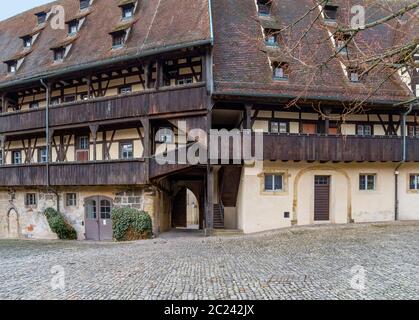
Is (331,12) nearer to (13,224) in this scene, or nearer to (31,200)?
(31,200)

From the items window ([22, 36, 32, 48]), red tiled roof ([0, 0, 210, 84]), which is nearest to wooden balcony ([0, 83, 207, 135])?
red tiled roof ([0, 0, 210, 84])

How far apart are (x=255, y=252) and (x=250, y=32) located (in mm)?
11071

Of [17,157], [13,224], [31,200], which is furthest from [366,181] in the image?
[17,157]

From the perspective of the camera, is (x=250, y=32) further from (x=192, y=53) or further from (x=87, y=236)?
(x=87, y=236)

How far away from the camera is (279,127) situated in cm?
1511

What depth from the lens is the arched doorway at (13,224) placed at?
18938mm

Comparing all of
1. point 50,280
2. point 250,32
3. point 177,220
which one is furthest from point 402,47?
point 177,220

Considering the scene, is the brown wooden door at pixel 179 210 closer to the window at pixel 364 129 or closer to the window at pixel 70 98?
the window at pixel 70 98

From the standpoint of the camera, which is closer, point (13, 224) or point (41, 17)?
point (13, 224)

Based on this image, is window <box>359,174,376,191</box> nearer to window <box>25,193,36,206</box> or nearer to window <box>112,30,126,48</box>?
window <box>112,30,126,48</box>

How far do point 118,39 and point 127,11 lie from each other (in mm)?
2541

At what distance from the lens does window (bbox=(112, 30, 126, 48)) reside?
55.3 ft

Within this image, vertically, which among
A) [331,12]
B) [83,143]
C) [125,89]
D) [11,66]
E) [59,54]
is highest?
[331,12]

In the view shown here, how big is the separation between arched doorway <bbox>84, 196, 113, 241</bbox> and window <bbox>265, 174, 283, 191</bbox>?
7.50 metres
